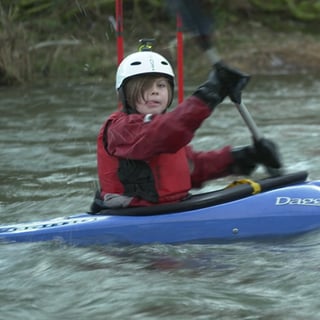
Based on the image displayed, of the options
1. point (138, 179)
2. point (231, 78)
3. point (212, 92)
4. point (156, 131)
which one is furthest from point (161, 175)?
point (231, 78)

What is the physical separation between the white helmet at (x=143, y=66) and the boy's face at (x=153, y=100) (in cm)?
6

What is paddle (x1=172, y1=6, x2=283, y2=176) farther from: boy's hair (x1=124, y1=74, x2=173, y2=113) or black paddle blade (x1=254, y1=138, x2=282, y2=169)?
boy's hair (x1=124, y1=74, x2=173, y2=113)

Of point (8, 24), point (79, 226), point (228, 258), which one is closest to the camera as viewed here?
point (228, 258)

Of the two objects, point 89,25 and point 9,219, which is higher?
point 89,25

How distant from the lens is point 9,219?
5562 millimetres

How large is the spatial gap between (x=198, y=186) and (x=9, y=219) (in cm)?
137

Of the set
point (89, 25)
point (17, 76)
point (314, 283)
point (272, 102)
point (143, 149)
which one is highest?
point (89, 25)

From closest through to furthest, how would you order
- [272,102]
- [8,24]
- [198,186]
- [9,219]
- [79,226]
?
[79,226] → [198,186] → [9,219] → [272,102] → [8,24]

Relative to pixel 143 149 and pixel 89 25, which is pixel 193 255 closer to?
pixel 143 149

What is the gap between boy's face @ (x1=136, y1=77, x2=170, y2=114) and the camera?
4574mm

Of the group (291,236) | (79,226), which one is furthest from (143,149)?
(291,236)

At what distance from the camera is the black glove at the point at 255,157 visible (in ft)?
15.7

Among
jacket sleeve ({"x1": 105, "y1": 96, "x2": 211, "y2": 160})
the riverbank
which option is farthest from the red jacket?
the riverbank

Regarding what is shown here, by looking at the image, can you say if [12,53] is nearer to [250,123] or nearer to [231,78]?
[250,123]
